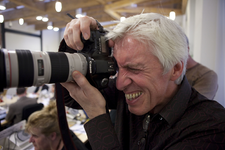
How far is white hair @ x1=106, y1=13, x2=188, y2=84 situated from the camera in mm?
654

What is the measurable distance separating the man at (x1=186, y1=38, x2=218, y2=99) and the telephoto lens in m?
1.14

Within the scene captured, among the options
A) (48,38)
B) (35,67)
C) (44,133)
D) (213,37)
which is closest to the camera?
(35,67)

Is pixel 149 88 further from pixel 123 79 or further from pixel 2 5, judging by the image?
pixel 2 5

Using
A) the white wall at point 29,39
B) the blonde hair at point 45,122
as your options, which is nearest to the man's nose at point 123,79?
the blonde hair at point 45,122

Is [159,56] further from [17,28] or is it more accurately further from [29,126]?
[17,28]

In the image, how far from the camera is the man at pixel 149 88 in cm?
61

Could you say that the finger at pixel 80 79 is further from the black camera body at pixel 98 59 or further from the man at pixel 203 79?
the man at pixel 203 79

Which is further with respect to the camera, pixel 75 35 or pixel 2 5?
pixel 2 5

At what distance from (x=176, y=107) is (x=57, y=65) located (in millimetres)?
556

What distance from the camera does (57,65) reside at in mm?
601

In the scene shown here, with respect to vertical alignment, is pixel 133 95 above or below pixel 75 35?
below

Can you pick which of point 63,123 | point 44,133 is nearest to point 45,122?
point 44,133

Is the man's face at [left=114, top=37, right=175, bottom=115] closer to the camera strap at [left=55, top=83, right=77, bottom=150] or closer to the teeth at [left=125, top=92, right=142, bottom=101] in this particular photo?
the teeth at [left=125, top=92, right=142, bottom=101]

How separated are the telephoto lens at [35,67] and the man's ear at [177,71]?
42 cm
